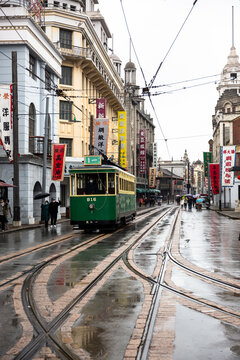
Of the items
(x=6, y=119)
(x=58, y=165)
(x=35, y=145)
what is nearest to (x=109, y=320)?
(x=6, y=119)

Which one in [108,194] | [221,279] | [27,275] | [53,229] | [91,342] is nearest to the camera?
[91,342]

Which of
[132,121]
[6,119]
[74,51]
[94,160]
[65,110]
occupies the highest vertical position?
[74,51]

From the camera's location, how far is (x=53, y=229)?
25.6 metres

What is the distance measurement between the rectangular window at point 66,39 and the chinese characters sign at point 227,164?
717 inches

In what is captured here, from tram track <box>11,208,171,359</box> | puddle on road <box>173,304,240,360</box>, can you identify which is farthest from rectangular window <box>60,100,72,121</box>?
puddle on road <box>173,304,240,360</box>

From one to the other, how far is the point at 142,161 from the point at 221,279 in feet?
246

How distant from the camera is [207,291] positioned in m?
8.38

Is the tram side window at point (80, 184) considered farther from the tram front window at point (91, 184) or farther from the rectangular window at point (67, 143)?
the rectangular window at point (67, 143)

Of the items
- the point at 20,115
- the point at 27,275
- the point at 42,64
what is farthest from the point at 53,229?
the point at 27,275

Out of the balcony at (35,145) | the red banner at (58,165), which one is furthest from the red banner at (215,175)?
the balcony at (35,145)

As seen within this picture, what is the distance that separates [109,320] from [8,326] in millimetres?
1308

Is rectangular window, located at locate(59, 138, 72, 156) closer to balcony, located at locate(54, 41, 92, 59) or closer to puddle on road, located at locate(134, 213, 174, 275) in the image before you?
balcony, located at locate(54, 41, 92, 59)

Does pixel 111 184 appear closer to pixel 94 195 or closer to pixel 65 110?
pixel 94 195

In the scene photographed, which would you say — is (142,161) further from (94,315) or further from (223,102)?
(94,315)
